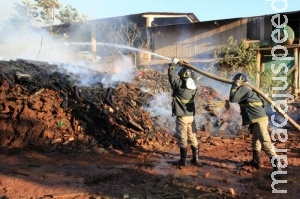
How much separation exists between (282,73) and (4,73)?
14.0m

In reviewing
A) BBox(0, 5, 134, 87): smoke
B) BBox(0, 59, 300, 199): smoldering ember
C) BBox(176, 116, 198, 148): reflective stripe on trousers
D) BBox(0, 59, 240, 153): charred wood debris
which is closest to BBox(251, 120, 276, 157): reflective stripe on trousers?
BBox(0, 59, 300, 199): smoldering ember

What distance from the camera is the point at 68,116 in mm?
8203

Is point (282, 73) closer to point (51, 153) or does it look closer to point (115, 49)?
point (115, 49)

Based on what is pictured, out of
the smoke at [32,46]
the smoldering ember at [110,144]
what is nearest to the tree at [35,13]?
the smoke at [32,46]

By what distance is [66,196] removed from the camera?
15.4 ft

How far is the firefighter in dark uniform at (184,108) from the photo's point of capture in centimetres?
641

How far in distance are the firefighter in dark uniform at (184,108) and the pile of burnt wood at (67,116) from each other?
187cm

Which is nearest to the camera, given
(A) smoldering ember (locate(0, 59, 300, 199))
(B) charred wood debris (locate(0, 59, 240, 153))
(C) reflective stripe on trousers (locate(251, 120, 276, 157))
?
(A) smoldering ember (locate(0, 59, 300, 199))

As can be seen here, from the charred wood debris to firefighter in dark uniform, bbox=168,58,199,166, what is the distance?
1.79m

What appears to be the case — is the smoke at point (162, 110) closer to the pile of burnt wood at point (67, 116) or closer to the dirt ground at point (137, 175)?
the pile of burnt wood at point (67, 116)

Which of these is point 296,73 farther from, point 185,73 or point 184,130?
point 184,130

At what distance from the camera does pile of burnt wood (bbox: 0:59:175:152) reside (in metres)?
7.59

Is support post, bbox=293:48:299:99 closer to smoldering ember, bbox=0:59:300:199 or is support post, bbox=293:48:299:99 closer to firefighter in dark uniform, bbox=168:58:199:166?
smoldering ember, bbox=0:59:300:199

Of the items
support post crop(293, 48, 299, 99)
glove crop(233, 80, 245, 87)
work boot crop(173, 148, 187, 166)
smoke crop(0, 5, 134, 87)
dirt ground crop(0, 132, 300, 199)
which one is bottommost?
dirt ground crop(0, 132, 300, 199)
